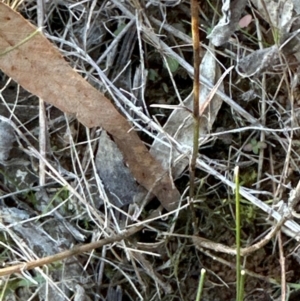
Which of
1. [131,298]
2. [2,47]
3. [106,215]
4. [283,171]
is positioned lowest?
[131,298]

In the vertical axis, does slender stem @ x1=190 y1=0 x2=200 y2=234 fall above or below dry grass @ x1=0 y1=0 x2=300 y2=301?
above

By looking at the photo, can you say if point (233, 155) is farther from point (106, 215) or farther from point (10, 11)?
point (10, 11)

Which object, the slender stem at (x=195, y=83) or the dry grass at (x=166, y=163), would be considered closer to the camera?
the slender stem at (x=195, y=83)

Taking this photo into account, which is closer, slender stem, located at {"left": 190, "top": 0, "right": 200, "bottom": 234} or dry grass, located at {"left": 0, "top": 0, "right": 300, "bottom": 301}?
slender stem, located at {"left": 190, "top": 0, "right": 200, "bottom": 234}

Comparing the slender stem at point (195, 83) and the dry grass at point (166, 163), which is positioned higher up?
the slender stem at point (195, 83)

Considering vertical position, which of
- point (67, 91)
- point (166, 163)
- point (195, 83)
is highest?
point (195, 83)

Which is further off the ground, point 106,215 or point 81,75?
point 81,75

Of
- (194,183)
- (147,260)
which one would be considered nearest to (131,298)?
(147,260)

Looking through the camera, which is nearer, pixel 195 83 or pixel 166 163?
pixel 195 83
